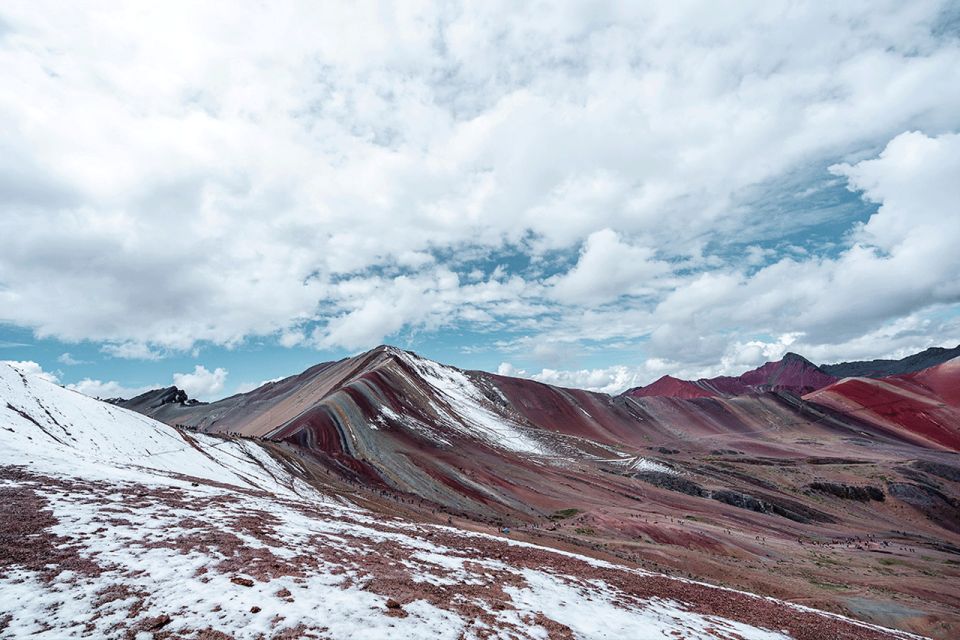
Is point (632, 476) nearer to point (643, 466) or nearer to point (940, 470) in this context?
point (643, 466)

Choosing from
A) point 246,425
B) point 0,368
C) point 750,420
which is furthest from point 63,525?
point 750,420

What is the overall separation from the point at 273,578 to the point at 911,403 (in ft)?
651

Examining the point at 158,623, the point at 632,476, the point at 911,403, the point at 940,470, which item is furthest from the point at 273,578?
the point at 911,403

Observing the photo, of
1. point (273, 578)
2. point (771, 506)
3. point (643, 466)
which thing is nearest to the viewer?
point (273, 578)

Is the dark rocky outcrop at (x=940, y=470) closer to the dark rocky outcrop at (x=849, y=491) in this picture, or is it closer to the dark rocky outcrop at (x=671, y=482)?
the dark rocky outcrop at (x=849, y=491)

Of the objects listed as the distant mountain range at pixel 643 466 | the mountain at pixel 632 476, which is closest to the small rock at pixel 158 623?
the distant mountain range at pixel 643 466

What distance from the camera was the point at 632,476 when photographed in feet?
236

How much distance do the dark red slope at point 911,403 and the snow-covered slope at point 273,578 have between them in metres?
166

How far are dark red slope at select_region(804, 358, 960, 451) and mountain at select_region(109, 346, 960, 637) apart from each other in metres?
4.95

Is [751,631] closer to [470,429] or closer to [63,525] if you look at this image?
[63,525]

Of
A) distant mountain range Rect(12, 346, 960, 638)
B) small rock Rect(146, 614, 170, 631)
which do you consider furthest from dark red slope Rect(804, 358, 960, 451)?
small rock Rect(146, 614, 170, 631)

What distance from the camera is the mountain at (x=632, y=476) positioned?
32844mm

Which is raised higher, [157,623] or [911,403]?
[157,623]

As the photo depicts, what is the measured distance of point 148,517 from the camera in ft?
41.8
